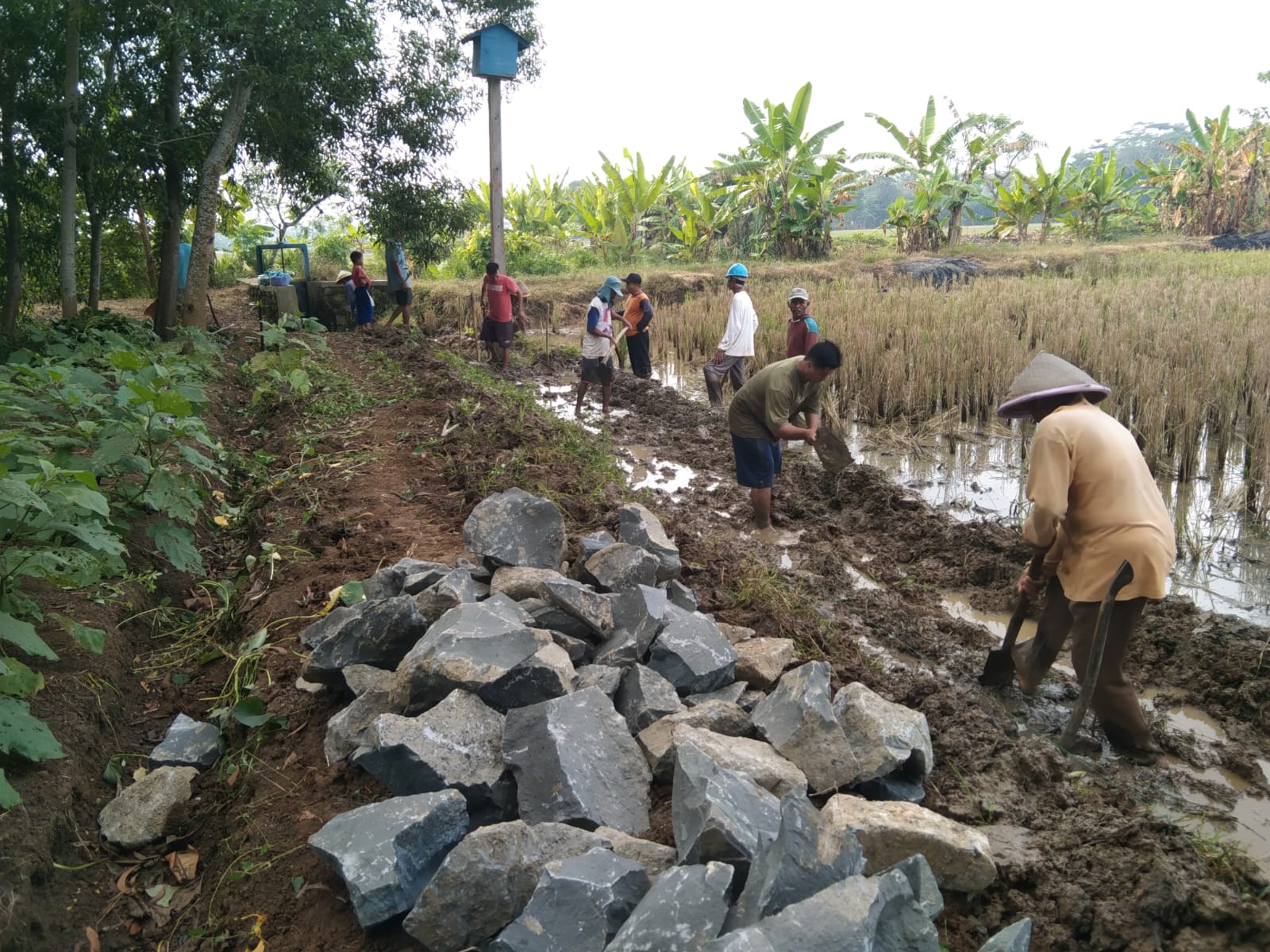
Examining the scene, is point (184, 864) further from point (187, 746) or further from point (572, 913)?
point (572, 913)

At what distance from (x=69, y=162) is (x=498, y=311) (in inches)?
205

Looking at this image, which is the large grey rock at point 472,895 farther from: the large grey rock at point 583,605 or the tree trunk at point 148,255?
the tree trunk at point 148,255

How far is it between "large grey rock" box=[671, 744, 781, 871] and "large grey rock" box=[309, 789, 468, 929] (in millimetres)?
633

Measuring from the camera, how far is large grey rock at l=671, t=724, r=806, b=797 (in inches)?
105

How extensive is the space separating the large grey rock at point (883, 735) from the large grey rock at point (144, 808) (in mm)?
2247

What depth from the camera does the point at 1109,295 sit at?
12.1m

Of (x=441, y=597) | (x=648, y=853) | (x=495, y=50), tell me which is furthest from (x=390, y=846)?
(x=495, y=50)

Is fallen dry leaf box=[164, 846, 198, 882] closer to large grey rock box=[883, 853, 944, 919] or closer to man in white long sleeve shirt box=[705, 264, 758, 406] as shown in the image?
large grey rock box=[883, 853, 944, 919]

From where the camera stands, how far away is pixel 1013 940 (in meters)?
2.01

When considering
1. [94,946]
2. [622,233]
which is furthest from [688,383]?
[622,233]

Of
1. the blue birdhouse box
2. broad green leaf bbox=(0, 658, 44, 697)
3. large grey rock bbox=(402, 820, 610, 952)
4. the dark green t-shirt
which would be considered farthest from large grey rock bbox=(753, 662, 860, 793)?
the blue birdhouse box

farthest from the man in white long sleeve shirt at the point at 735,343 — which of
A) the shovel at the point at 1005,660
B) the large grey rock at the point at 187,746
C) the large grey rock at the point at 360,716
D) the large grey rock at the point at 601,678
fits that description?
the large grey rock at the point at 187,746

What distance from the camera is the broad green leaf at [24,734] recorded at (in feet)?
8.23

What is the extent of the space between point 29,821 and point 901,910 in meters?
2.46
